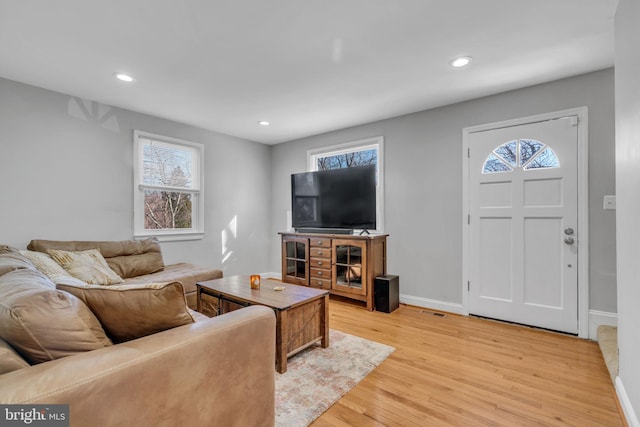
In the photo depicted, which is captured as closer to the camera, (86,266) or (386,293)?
(86,266)

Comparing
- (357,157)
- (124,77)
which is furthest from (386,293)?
(124,77)

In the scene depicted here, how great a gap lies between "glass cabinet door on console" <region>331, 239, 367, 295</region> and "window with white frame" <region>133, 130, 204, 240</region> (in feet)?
6.63

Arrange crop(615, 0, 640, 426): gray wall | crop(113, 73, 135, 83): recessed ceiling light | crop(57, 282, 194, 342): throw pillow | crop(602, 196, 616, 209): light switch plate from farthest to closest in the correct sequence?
crop(113, 73, 135, 83): recessed ceiling light, crop(602, 196, 616, 209): light switch plate, crop(615, 0, 640, 426): gray wall, crop(57, 282, 194, 342): throw pillow

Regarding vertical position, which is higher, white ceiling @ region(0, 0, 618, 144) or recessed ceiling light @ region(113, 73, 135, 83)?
white ceiling @ region(0, 0, 618, 144)

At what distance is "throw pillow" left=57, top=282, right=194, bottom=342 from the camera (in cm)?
115

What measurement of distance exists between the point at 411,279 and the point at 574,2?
290cm

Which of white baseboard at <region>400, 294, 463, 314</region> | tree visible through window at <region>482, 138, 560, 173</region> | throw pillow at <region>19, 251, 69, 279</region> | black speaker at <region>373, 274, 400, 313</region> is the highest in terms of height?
tree visible through window at <region>482, 138, 560, 173</region>

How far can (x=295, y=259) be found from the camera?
439 centimetres

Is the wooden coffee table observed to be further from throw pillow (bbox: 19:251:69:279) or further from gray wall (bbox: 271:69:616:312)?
gray wall (bbox: 271:69:616:312)

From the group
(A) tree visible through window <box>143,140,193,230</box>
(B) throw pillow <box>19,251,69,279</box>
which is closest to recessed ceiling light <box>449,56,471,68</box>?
(A) tree visible through window <box>143,140,193,230</box>


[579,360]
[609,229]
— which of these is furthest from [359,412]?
[609,229]

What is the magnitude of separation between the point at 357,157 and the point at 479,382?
10.2 feet

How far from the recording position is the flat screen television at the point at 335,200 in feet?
12.5

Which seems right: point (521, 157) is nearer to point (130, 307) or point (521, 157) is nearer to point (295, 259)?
point (295, 259)
